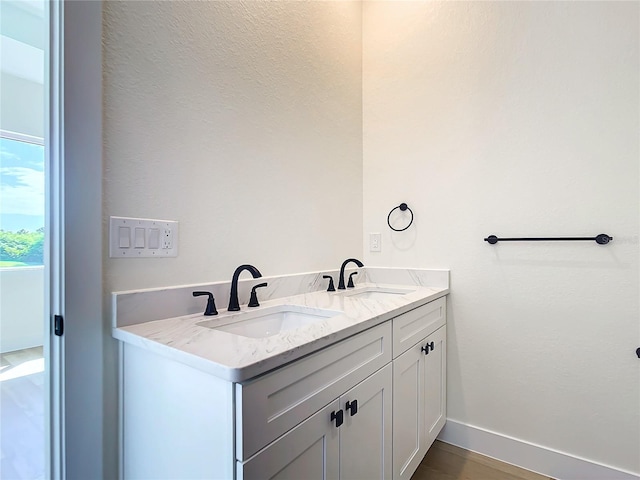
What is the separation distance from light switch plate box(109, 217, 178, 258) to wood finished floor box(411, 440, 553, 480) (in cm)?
151

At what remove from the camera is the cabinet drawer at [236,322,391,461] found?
0.67 meters

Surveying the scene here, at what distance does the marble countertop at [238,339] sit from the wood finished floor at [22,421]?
36 cm

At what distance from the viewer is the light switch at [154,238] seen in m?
1.05

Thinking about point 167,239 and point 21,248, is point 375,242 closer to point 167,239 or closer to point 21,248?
point 167,239

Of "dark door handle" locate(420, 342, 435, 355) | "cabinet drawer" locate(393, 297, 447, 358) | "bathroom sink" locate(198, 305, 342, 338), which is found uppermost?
"bathroom sink" locate(198, 305, 342, 338)

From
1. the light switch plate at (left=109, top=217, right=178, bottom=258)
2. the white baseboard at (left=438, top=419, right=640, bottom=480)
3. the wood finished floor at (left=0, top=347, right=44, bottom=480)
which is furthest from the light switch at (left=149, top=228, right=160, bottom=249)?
the white baseboard at (left=438, top=419, right=640, bottom=480)

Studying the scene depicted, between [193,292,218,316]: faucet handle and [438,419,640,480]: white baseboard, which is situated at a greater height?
[193,292,218,316]: faucet handle

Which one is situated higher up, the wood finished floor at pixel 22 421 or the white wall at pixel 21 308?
the white wall at pixel 21 308

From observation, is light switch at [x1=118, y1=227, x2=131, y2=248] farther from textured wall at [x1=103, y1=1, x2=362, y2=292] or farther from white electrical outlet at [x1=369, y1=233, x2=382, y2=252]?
white electrical outlet at [x1=369, y1=233, x2=382, y2=252]

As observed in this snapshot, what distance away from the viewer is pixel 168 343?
0.81m

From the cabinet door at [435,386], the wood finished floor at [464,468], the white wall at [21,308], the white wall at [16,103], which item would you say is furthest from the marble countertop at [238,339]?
the white wall at [16,103]

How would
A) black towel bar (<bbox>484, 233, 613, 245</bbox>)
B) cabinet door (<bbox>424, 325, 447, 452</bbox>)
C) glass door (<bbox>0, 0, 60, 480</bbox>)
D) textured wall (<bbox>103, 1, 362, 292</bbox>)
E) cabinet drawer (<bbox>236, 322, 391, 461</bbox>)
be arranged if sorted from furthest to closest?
cabinet door (<bbox>424, 325, 447, 452</bbox>), black towel bar (<bbox>484, 233, 613, 245</bbox>), textured wall (<bbox>103, 1, 362, 292</bbox>), glass door (<bbox>0, 0, 60, 480</bbox>), cabinet drawer (<bbox>236, 322, 391, 461</bbox>)

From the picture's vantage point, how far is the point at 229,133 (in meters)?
1.30

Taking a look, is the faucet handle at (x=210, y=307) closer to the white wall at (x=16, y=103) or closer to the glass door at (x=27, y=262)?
the glass door at (x=27, y=262)
